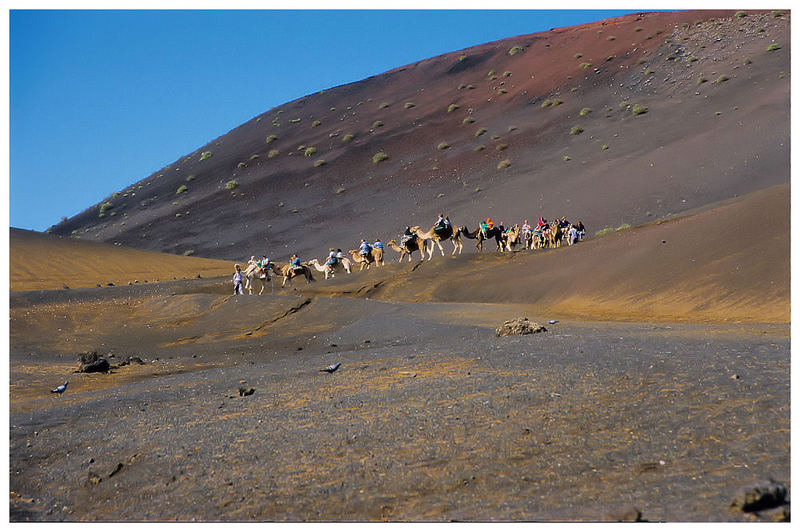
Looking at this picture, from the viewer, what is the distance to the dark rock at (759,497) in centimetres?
579

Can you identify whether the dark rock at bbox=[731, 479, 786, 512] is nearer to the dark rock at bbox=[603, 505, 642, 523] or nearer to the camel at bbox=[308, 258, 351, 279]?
the dark rock at bbox=[603, 505, 642, 523]

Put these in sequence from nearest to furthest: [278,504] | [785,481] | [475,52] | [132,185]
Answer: [785,481] → [278,504] → [132,185] → [475,52]

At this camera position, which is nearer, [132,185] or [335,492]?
[335,492]

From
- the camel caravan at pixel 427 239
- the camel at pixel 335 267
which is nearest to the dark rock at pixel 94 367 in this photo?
the camel caravan at pixel 427 239

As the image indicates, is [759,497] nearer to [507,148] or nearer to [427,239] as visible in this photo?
[427,239]

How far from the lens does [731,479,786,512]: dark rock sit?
5.79 meters

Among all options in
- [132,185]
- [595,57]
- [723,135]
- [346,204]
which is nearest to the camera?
[723,135]

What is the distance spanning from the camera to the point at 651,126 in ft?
225

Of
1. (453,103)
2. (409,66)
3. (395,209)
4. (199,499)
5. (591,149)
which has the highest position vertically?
(409,66)

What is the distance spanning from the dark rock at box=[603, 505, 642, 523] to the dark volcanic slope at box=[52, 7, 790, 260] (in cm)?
4736

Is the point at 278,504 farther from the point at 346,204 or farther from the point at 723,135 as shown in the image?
the point at 346,204

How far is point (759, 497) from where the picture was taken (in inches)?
228

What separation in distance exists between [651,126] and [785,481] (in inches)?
2568

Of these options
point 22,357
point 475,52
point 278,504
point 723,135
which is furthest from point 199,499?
point 475,52
